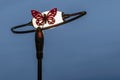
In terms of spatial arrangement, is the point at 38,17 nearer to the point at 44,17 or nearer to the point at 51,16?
the point at 44,17

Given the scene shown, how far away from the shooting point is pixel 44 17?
7.34 m

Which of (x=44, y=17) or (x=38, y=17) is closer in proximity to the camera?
(x=44, y=17)

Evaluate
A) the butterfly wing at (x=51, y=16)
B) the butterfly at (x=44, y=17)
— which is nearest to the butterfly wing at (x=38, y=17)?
the butterfly at (x=44, y=17)

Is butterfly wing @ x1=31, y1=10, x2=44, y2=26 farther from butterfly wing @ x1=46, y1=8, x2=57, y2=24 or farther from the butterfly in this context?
butterfly wing @ x1=46, y1=8, x2=57, y2=24

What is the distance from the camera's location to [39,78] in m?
6.70

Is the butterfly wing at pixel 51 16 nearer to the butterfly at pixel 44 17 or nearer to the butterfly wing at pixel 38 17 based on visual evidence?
the butterfly at pixel 44 17

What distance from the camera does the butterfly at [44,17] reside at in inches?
289

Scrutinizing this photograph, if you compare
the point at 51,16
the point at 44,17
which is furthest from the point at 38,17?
the point at 51,16

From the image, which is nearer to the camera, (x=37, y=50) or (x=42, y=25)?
(x=37, y=50)

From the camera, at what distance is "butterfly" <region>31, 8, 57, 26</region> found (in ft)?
24.1

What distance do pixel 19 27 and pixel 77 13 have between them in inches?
66.1

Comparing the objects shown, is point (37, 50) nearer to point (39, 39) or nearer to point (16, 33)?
point (39, 39)

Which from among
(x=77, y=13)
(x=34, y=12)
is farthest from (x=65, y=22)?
(x=34, y=12)

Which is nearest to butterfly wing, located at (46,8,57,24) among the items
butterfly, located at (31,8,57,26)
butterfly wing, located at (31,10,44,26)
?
butterfly, located at (31,8,57,26)
